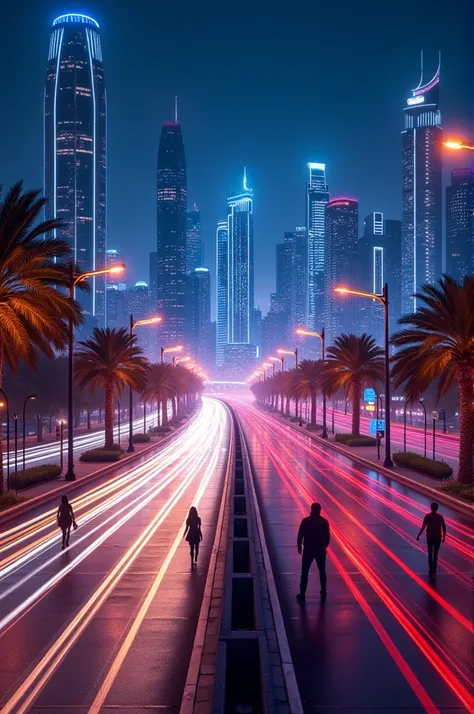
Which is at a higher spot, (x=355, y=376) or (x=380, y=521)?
(x=355, y=376)

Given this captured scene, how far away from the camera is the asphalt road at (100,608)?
8578 mm

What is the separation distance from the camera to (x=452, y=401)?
82.9 metres

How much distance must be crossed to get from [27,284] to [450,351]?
55.7 ft

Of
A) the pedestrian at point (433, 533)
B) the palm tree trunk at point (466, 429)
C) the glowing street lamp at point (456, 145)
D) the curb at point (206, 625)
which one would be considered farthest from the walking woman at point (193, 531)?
the palm tree trunk at point (466, 429)

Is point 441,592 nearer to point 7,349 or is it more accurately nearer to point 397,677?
point 397,677

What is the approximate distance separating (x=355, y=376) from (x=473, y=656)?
39.7 metres

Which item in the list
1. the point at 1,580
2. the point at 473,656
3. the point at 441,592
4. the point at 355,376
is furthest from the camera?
the point at 355,376

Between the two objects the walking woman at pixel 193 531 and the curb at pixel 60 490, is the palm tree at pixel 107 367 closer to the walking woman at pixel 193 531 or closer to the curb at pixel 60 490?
the curb at pixel 60 490

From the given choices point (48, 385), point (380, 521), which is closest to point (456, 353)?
point (380, 521)

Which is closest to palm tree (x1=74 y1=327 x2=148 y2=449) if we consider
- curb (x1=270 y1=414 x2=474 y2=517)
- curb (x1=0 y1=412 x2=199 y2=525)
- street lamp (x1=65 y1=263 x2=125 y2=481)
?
curb (x1=0 y1=412 x2=199 y2=525)

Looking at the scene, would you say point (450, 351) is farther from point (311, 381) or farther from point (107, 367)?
point (311, 381)

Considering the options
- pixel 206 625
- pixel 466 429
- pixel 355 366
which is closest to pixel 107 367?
pixel 355 366

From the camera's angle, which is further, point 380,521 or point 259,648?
point 380,521

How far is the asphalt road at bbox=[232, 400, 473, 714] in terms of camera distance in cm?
844
